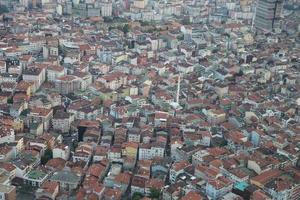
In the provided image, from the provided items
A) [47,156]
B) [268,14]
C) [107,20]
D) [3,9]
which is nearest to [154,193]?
[47,156]

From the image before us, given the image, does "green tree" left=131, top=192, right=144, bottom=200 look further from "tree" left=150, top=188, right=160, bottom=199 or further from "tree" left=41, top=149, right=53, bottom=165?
"tree" left=41, top=149, right=53, bottom=165

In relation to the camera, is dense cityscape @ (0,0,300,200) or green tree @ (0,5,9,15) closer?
dense cityscape @ (0,0,300,200)

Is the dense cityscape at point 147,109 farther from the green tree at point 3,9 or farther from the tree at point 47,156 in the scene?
the green tree at point 3,9

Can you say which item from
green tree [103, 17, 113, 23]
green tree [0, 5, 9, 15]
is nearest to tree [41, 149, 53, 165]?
green tree [103, 17, 113, 23]

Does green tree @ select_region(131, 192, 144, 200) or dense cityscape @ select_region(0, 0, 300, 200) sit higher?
dense cityscape @ select_region(0, 0, 300, 200)

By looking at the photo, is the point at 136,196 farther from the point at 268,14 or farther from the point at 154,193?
the point at 268,14

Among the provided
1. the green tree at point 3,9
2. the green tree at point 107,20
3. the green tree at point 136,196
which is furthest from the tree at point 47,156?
the green tree at point 3,9
